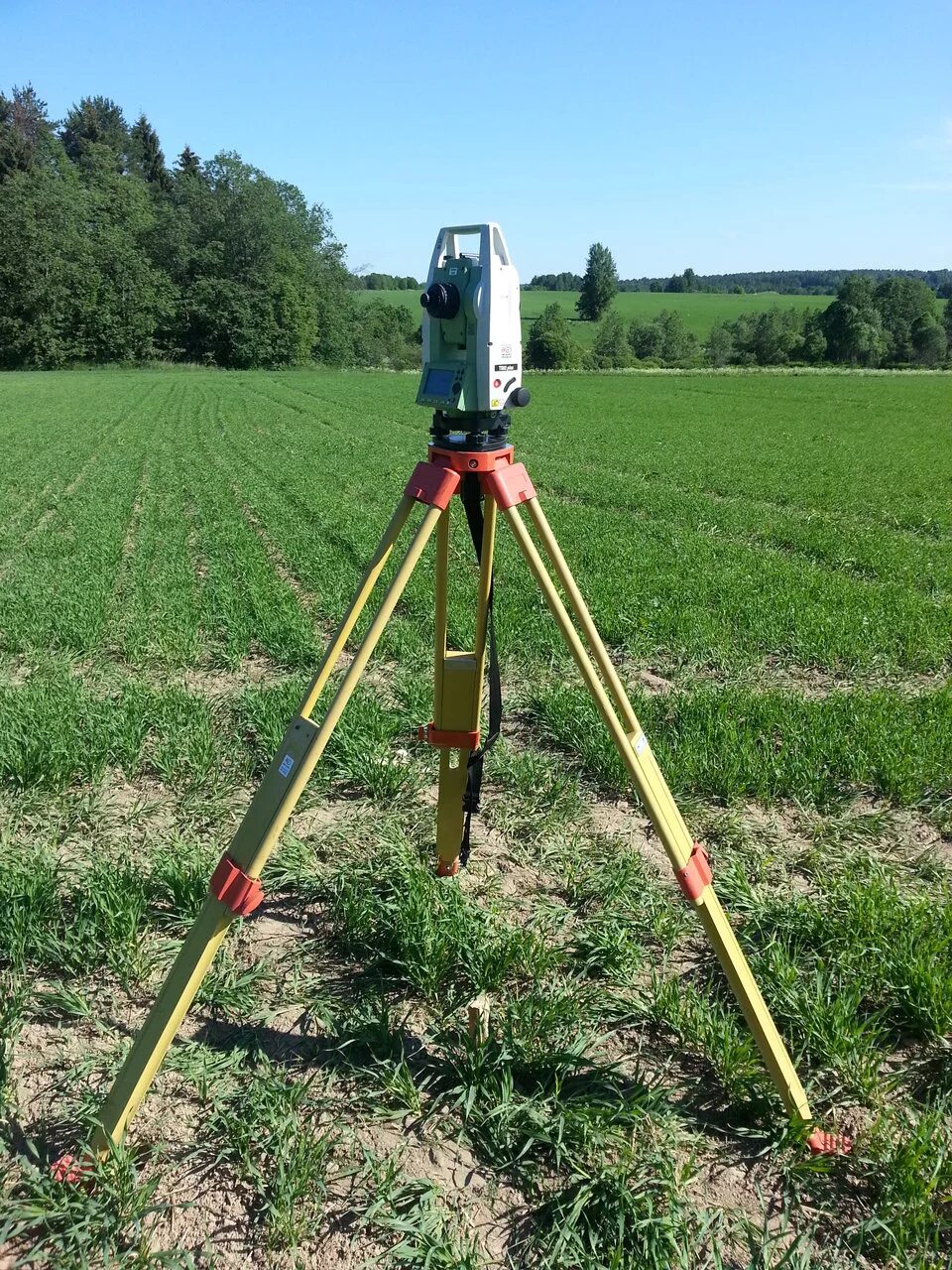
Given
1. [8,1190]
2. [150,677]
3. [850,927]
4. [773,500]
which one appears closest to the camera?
[8,1190]

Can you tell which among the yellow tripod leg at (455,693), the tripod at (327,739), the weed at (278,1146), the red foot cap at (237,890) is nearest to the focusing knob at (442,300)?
the tripod at (327,739)

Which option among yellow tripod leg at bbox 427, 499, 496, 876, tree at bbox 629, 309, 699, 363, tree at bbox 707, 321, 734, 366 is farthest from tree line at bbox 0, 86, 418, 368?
yellow tripod leg at bbox 427, 499, 496, 876

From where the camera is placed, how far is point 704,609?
24.3ft

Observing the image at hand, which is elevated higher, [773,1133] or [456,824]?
[456,824]

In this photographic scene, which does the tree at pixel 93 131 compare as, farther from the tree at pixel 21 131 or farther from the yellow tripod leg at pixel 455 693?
the yellow tripod leg at pixel 455 693

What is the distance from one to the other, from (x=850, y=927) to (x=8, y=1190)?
308 centimetres

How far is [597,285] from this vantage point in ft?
308

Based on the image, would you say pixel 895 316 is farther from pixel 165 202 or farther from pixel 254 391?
pixel 165 202

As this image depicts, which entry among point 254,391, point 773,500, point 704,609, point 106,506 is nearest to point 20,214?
point 254,391

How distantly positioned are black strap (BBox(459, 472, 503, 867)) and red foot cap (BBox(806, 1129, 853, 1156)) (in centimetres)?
155

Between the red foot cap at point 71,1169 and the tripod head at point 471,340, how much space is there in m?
2.41

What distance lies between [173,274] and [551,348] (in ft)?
110

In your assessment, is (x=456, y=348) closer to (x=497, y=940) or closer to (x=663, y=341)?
(x=497, y=940)

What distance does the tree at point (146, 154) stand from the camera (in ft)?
333
